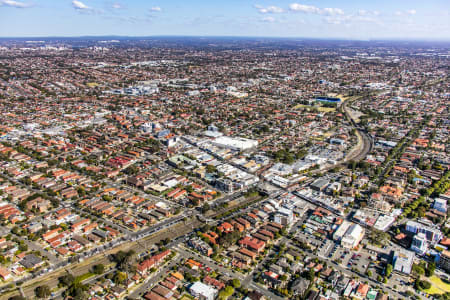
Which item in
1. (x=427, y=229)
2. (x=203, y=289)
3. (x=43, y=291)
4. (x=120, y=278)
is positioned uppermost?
(x=427, y=229)

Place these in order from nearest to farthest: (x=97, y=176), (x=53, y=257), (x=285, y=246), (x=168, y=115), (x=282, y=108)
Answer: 1. (x=53, y=257)
2. (x=285, y=246)
3. (x=97, y=176)
4. (x=168, y=115)
5. (x=282, y=108)

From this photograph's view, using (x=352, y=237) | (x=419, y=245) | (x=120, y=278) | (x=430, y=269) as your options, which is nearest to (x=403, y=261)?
(x=430, y=269)

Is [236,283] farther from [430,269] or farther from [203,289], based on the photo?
[430,269]

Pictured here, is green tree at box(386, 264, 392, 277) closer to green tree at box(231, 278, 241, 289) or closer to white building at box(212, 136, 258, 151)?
green tree at box(231, 278, 241, 289)

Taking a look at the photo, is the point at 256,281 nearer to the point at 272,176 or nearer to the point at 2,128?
the point at 272,176

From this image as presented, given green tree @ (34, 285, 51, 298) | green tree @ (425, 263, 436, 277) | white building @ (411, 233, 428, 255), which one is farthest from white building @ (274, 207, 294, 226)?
green tree @ (34, 285, 51, 298)

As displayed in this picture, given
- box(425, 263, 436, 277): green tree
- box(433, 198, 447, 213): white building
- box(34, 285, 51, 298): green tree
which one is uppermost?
box(433, 198, 447, 213): white building

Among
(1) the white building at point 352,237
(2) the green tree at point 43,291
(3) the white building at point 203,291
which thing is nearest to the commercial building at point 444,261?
(1) the white building at point 352,237

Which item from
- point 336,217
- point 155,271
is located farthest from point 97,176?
point 336,217
